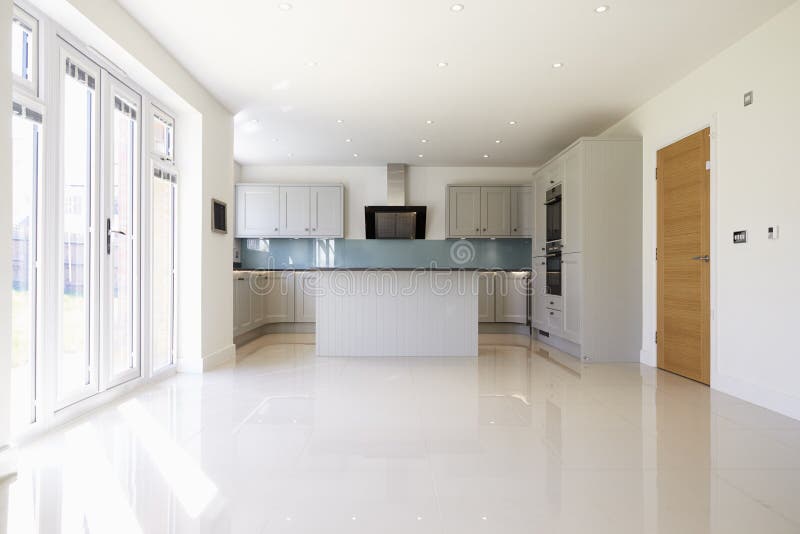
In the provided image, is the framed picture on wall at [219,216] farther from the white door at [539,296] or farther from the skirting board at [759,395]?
the skirting board at [759,395]

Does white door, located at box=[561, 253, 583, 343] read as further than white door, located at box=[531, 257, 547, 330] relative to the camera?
No

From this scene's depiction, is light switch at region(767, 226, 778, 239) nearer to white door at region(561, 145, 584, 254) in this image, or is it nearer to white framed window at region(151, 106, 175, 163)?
white door at region(561, 145, 584, 254)

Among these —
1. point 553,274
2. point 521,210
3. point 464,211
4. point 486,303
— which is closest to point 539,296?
point 553,274

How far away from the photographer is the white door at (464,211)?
751 cm

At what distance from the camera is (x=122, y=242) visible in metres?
3.54

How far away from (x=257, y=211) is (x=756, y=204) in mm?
6150

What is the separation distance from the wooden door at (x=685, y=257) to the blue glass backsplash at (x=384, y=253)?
3.31 m

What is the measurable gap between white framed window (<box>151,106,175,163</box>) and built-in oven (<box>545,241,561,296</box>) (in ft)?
13.5

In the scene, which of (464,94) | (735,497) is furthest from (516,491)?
(464,94)

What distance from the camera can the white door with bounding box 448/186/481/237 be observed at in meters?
7.51

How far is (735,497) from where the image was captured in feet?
6.18

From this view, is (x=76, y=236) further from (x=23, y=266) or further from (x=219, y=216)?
(x=219, y=216)

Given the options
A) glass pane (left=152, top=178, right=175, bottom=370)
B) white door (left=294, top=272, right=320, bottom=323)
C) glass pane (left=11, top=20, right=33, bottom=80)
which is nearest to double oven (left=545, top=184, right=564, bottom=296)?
white door (left=294, top=272, right=320, bottom=323)

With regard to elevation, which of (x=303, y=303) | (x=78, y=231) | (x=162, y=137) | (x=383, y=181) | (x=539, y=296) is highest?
(x=383, y=181)
